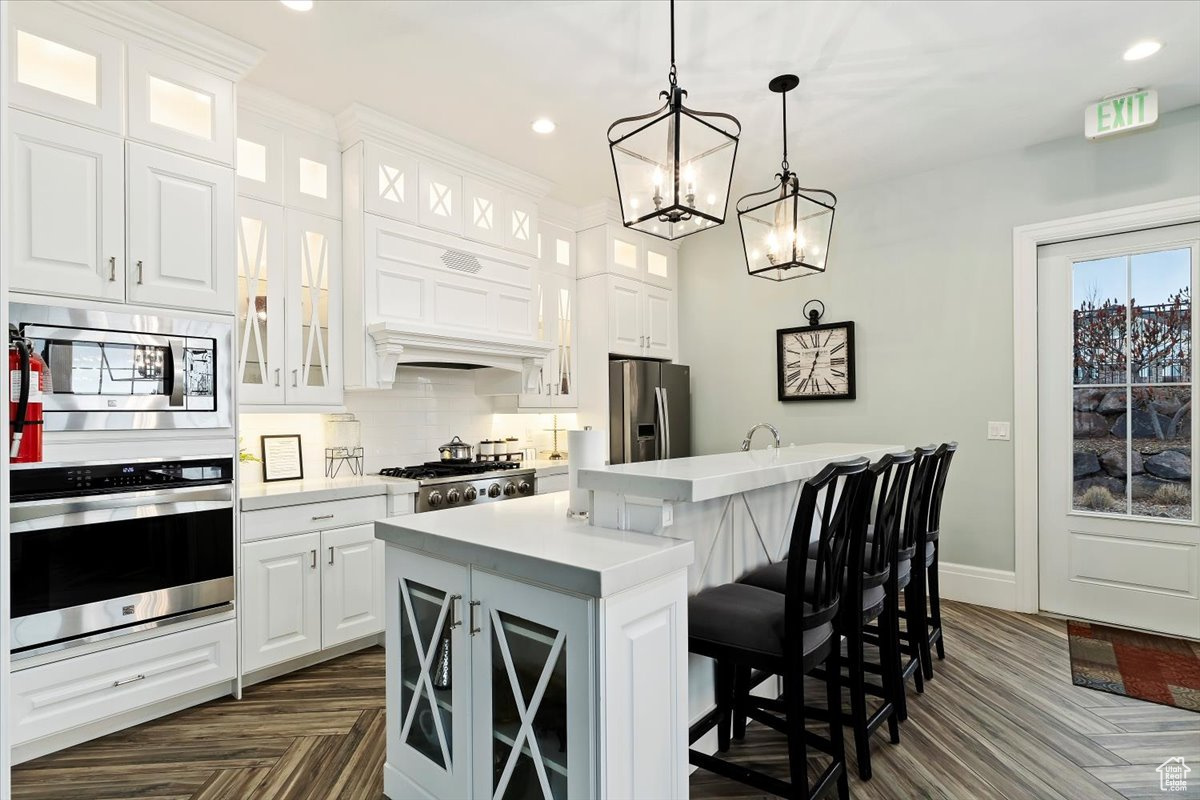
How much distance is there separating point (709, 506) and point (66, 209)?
2646mm

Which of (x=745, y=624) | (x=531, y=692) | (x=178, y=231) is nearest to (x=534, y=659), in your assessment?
(x=531, y=692)

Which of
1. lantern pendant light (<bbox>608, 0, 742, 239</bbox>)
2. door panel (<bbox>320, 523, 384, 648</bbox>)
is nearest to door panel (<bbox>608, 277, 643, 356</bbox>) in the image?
door panel (<bbox>320, 523, 384, 648</bbox>)

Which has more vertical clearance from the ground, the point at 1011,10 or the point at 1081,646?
the point at 1011,10

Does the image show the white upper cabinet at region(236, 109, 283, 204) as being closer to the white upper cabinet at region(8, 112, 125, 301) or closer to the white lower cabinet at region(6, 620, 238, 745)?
the white upper cabinet at region(8, 112, 125, 301)

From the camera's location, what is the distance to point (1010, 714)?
257 centimetres

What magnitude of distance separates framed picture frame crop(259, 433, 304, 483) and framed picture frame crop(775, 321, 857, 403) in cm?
344

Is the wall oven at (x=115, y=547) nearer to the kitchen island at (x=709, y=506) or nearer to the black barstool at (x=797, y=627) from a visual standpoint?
the kitchen island at (x=709, y=506)

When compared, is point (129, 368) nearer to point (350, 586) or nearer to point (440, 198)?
point (350, 586)

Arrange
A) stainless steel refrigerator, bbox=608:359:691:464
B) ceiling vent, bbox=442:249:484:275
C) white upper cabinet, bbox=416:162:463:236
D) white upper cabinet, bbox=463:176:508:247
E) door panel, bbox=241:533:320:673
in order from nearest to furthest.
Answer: door panel, bbox=241:533:320:673, white upper cabinet, bbox=416:162:463:236, ceiling vent, bbox=442:249:484:275, white upper cabinet, bbox=463:176:508:247, stainless steel refrigerator, bbox=608:359:691:464

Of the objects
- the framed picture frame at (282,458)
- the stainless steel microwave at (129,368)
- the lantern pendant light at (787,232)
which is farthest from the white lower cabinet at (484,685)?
the lantern pendant light at (787,232)

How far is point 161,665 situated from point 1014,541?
182 inches

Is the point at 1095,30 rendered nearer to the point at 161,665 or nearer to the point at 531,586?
the point at 531,586

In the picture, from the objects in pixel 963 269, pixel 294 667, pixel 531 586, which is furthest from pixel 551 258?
pixel 531 586

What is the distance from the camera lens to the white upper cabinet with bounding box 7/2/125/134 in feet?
7.36
